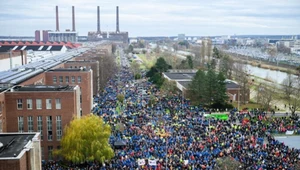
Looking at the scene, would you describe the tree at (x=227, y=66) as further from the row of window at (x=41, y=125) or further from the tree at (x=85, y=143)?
the tree at (x=85, y=143)

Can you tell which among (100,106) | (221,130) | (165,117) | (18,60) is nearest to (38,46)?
(18,60)

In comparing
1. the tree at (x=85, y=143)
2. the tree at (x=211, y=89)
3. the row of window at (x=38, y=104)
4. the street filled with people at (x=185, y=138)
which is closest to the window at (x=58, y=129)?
the row of window at (x=38, y=104)

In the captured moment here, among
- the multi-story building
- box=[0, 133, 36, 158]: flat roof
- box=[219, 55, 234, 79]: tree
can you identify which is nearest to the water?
box=[219, 55, 234, 79]: tree

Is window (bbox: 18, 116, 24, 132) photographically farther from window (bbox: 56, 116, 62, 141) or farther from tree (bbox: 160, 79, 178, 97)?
tree (bbox: 160, 79, 178, 97)

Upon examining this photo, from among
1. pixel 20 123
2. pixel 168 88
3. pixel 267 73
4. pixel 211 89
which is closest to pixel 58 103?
pixel 20 123

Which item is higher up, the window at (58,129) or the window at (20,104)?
the window at (20,104)
